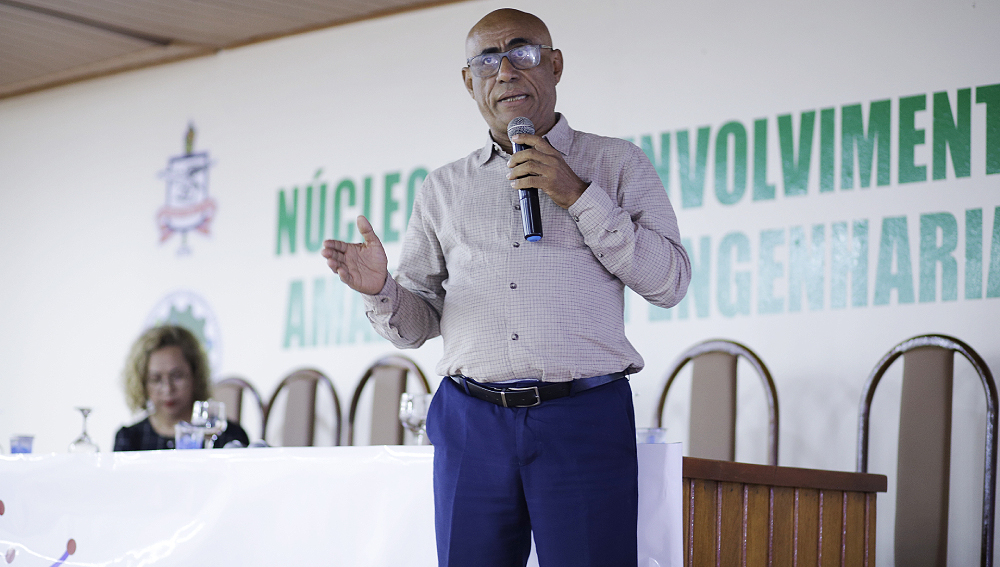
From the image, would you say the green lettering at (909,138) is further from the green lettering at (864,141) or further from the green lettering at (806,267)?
the green lettering at (806,267)

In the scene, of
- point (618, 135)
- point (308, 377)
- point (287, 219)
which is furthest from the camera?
point (287, 219)

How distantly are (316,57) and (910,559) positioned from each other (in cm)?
332

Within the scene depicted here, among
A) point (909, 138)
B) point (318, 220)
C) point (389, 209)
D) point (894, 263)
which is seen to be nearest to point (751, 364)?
point (894, 263)

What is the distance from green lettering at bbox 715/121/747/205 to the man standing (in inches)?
74.6

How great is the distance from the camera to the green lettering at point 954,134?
3045mm

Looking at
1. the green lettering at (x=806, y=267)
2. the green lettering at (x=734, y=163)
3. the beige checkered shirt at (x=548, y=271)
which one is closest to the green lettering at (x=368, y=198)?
the green lettering at (x=734, y=163)

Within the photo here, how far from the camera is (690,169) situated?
3551mm

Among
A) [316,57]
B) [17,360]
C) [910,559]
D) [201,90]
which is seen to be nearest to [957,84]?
[910,559]

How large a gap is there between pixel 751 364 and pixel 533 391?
188cm

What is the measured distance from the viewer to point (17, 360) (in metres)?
5.29

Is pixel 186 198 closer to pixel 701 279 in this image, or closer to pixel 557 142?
pixel 701 279

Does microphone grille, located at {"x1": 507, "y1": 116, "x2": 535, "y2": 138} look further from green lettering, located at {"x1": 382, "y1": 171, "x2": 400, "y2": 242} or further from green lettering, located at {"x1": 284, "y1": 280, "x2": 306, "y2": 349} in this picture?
green lettering, located at {"x1": 284, "y1": 280, "x2": 306, "y2": 349}

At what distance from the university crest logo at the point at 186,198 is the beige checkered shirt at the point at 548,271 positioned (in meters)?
3.41

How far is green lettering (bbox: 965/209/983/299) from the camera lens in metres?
2.98
